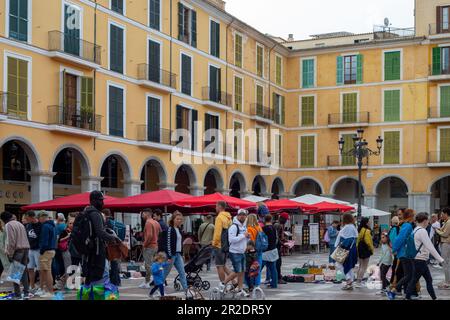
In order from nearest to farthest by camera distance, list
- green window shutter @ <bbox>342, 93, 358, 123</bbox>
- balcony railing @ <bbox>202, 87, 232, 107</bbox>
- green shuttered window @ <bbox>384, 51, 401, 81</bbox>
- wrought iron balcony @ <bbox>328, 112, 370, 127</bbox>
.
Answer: balcony railing @ <bbox>202, 87, 232, 107</bbox>
green shuttered window @ <bbox>384, 51, 401, 81</bbox>
wrought iron balcony @ <bbox>328, 112, 370, 127</bbox>
green window shutter @ <bbox>342, 93, 358, 123</bbox>

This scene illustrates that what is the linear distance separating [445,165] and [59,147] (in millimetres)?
24789

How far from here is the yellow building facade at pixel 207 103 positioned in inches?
1089

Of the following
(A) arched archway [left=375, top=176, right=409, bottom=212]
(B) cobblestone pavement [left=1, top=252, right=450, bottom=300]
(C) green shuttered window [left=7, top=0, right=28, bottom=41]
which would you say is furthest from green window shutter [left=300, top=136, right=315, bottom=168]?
(B) cobblestone pavement [left=1, top=252, right=450, bottom=300]

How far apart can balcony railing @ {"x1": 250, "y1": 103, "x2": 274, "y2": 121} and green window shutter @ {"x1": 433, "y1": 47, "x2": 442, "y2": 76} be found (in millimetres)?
10149

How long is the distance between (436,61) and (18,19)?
27.3 meters

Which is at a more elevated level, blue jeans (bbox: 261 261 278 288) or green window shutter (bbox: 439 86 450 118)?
green window shutter (bbox: 439 86 450 118)

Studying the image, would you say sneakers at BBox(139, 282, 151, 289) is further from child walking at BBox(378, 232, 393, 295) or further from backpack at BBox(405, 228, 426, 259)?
backpack at BBox(405, 228, 426, 259)

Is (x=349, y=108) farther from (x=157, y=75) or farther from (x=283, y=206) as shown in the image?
(x=283, y=206)

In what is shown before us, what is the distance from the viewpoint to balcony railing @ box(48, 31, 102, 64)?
27.8 m

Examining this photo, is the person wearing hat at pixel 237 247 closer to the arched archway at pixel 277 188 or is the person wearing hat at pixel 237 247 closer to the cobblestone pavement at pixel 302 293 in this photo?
the cobblestone pavement at pixel 302 293

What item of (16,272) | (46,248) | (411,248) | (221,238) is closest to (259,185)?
(221,238)

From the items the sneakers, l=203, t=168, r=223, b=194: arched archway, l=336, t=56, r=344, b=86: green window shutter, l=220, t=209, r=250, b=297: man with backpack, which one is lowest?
the sneakers

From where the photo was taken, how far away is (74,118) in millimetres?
28906

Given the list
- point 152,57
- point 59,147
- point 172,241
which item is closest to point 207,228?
point 172,241
